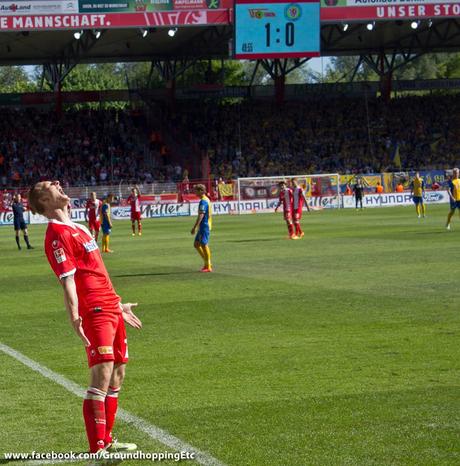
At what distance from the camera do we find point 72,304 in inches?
286

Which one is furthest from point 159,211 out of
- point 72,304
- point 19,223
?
point 72,304

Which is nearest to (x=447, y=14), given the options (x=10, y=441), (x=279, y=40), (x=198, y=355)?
(x=279, y=40)

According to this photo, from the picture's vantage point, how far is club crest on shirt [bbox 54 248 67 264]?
7.39 meters

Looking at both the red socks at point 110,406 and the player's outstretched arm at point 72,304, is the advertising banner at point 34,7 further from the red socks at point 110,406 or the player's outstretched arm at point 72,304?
the player's outstretched arm at point 72,304

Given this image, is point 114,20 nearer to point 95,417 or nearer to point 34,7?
point 34,7

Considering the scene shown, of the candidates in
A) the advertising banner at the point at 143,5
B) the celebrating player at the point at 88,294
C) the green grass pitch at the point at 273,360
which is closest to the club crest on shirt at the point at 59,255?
the celebrating player at the point at 88,294

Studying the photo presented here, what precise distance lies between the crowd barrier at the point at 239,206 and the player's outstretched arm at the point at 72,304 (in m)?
47.5

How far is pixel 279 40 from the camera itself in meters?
57.2

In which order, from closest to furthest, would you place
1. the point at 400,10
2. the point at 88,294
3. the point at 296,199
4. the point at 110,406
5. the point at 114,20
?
the point at 88,294 < the point at 110,406 < the point at 296,199 < the point at 114,20 < the point at 400,10

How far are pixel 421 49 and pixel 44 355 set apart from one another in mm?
62225

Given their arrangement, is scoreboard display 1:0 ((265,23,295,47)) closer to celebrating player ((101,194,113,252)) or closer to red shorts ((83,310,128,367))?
celebrating player ((101,194,113,252))

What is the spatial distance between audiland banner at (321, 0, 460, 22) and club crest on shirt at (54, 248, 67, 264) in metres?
52.5

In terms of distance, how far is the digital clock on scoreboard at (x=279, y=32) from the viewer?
186 ft

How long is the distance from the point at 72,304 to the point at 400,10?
176 ft
